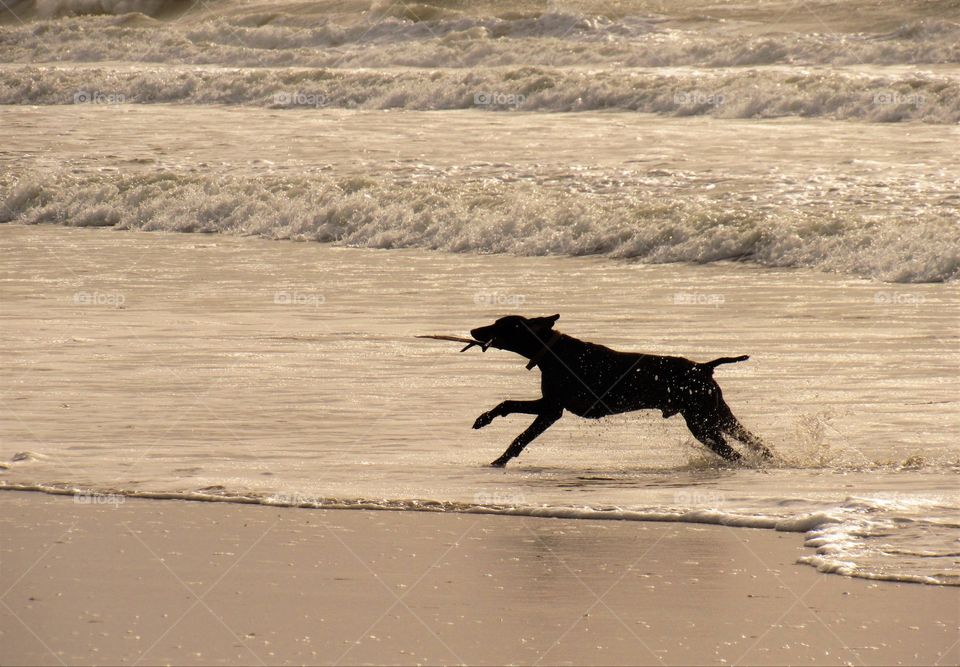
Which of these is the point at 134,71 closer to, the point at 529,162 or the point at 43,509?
the point at 529,162

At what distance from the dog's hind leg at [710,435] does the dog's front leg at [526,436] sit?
745 mm

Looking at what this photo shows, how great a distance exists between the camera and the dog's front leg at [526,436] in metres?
8.01

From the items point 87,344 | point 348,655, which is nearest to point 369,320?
point 87,344

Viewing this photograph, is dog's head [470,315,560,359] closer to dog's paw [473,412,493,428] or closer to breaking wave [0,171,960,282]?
dog's paw [473,412,493,428]

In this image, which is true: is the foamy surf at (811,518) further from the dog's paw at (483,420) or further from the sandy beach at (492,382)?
the dog's paw at (483,420)

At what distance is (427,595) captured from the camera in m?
5.51

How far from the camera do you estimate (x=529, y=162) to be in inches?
932

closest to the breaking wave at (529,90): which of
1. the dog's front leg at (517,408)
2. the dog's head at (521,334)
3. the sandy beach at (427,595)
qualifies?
the dog's head at (521,334)

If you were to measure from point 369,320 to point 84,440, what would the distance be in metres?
4.57

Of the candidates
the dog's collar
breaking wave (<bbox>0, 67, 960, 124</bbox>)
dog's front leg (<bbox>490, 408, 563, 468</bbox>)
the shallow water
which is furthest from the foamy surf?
breaking wave (<bbox>0, 67, 960, 124</bbox>)

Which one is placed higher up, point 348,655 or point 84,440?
point 348,655

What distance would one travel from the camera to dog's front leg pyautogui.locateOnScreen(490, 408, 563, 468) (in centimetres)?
801

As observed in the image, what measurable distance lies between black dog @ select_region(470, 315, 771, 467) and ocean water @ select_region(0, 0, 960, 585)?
0.23 meters

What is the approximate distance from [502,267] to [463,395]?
702cm
